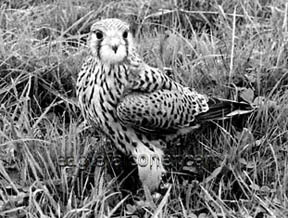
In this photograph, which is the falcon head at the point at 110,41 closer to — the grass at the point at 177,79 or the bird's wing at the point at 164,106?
the bird's wing at the point at 164,106

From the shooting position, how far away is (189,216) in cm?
Result: 377

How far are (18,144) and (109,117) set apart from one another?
0.60 m

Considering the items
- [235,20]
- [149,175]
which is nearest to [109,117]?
[149,175]

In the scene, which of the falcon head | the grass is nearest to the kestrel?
the falcon head

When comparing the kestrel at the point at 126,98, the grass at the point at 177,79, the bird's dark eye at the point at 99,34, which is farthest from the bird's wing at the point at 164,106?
the bird's dark eye at the point at 99,34

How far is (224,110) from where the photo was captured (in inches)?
174

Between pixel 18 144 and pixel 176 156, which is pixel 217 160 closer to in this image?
pixel 176 156

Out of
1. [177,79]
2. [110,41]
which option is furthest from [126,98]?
[177,79]

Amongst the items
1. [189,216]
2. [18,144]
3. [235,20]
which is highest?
[235,20]

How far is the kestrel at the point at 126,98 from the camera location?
3.89 meters

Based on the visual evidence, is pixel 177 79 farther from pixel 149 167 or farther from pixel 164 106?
pixel 149 167

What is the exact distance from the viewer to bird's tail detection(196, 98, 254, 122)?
4.40m

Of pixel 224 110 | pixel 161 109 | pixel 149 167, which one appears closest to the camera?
pixel 149 167

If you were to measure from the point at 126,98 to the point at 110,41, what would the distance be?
0.37 metres
